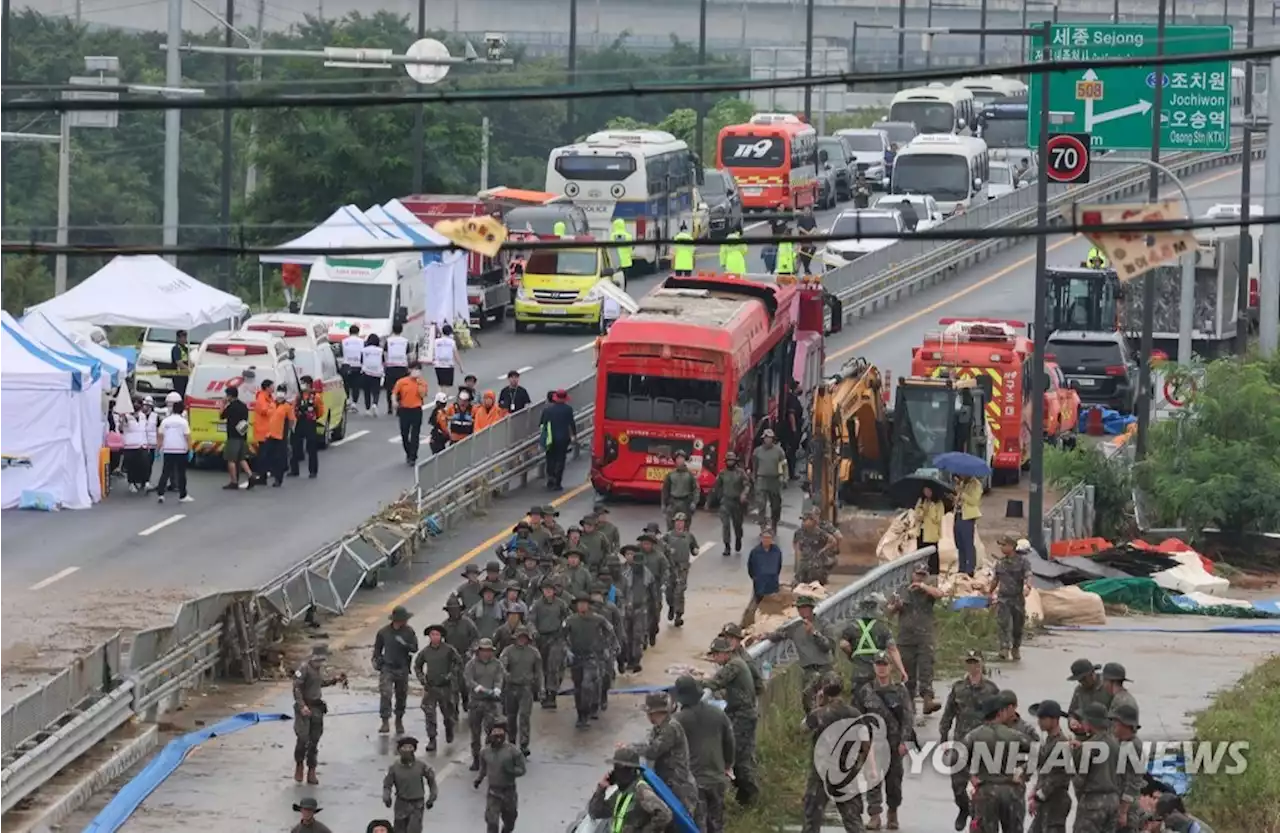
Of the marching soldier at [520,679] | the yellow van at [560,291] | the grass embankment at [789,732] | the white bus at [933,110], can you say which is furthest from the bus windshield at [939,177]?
the marching soldier at [520,679]

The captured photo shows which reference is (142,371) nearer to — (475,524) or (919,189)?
(475,524)

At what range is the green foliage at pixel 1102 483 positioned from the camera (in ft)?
121

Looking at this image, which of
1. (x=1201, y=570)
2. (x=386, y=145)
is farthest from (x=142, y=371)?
(x=386, y=145)

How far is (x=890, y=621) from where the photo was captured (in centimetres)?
2459

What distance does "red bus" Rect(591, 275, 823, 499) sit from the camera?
116 feet

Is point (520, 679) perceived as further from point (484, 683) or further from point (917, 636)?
point (917, 636)

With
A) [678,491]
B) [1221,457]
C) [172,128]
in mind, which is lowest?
[678,491]

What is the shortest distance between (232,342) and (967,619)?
13.6 meters

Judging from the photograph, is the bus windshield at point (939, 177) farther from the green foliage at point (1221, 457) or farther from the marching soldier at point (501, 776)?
the marching soldier at point (501, 776)

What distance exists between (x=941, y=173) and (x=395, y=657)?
147ft

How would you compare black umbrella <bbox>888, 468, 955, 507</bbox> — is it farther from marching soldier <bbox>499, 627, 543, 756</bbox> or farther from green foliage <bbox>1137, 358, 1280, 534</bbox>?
marching soldier <bbox>499, 627, 543, 756</bbox>

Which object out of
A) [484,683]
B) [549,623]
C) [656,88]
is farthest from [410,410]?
[656,88]

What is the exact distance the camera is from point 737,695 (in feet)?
65.7

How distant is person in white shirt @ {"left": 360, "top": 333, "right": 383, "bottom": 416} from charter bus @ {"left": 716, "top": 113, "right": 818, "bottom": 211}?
2657cm
